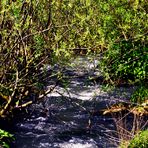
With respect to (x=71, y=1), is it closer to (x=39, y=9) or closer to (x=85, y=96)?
(x=39, y=9)

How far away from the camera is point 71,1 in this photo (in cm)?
1664

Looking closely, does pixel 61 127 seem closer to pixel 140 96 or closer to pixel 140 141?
pixel 140 96

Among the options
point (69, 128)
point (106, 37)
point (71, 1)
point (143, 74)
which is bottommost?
point (69, 128)

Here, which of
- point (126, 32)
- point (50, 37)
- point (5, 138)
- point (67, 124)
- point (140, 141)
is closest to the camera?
point (140, 141)

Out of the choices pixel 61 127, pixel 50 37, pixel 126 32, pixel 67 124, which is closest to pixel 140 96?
pixel 126 32

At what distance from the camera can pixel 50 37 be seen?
49.0 ft

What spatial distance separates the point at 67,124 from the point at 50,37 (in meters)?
3.16

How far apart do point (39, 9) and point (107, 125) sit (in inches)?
178

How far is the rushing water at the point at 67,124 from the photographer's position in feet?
42.0

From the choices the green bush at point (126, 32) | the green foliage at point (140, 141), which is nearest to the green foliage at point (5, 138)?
the green foliage at point (140, 141)

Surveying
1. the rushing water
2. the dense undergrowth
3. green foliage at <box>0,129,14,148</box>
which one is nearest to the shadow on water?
the rushing water

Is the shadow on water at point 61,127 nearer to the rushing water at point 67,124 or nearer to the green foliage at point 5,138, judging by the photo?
the rushing water at point 67,124

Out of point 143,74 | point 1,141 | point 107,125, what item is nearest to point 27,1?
point 1,141

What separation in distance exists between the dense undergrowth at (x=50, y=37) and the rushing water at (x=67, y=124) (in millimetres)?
688
